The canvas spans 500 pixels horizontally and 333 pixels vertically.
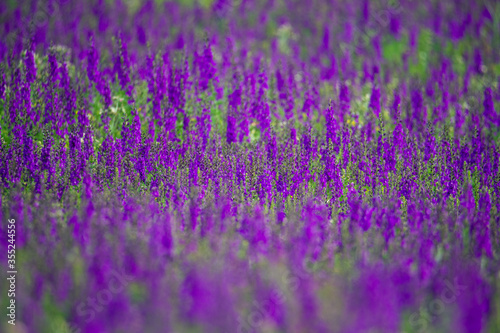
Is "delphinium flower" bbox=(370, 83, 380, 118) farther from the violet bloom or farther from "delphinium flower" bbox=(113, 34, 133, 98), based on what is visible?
"delphinium flower" bbox=(113, 34, 133, 98)

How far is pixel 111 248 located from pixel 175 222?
0.84 m

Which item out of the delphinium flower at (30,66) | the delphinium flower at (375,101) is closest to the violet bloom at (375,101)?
the delphinium flower at (375,101)

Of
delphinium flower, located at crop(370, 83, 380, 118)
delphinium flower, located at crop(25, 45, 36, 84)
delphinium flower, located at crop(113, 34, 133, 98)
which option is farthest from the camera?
delphinium flower, located at crop(370, 83, 380, 118)

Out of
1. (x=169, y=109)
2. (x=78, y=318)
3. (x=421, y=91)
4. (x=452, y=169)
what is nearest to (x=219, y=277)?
(x=78, y=318)

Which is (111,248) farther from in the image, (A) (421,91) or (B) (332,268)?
(A) (421,91)

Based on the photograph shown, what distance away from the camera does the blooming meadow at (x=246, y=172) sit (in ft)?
11.4

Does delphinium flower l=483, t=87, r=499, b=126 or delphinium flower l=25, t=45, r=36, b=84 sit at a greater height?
delphinium flower l=25, t=45, r=36, b=84

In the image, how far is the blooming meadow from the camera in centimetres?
346

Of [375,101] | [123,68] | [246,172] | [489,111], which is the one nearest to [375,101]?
[375,101]

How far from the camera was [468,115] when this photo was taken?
816cm

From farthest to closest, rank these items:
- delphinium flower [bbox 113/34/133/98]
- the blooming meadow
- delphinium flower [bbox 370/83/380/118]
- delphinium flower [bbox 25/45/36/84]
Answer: delphinium flower [bbox 370/83/380/118]
delphinium flower [bbox 113/34/133/98]
delphinium flower [bbox 25/45/36/84]
the blooming meadow

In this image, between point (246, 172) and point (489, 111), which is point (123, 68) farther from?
point (489, 111)

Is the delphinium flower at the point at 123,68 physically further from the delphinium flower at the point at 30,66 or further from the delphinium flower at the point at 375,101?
the delphinium flower at the point at 375,101

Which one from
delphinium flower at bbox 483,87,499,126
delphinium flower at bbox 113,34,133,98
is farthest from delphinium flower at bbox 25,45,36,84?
delphinium flower at bbox 483,87,499,126
